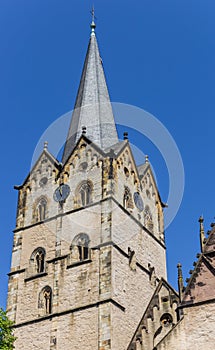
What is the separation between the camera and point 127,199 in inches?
1209

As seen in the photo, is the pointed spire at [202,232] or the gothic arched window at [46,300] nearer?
the pointed spire at [202,232]

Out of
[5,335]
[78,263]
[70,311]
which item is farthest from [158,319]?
[5,335]

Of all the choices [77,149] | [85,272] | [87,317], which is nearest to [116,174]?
[77,149]

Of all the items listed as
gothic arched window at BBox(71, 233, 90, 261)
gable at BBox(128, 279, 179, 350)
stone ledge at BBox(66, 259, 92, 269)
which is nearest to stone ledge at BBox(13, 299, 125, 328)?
gable at BBox(128, 279, 179, 350)

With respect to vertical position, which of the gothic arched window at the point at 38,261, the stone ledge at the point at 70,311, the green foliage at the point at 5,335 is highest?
the gothic arched window at the point at 38,261

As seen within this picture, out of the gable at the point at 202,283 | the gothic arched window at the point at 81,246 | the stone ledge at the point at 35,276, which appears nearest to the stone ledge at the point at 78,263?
the gothic arched window at the point at 81,246

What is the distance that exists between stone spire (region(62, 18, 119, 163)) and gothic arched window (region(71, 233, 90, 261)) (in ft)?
16.9

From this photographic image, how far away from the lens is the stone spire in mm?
33031

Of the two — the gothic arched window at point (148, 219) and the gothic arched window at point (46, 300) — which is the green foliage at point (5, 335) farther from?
the gothic arched window at point (148, 219)

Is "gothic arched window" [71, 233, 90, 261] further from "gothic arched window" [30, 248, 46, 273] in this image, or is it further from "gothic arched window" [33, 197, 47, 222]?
"gothic arched window" [33, 197, 47, 222]

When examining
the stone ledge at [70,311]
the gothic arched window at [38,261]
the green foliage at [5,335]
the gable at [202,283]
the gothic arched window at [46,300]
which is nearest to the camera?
the gable at [202,283]

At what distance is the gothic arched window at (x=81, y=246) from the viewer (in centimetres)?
2822

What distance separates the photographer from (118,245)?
27922 mm

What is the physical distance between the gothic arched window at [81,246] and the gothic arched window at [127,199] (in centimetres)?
276
